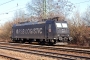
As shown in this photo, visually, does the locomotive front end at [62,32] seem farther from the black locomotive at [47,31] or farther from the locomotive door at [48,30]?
the locomotive door at [48,30]

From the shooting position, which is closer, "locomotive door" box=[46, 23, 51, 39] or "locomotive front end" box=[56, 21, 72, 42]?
"locomotive front end" box=[56, 21, 72, 42]

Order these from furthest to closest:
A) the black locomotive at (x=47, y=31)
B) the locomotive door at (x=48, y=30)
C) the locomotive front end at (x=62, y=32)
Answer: the locomotive door at (x=48, y=30) → the black locomotive at (x=47, y=31) → the locomotive front end at (x=62, y=32)

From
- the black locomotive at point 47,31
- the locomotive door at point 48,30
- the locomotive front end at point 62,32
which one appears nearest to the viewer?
the locomotive front end at point 62,32

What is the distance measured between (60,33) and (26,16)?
25192 millimetres

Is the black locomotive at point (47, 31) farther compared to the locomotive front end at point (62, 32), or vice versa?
the black locomotive at point (47, 31)

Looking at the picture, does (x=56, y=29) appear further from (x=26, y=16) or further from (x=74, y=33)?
(x=26, y=16)

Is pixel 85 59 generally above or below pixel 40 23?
below

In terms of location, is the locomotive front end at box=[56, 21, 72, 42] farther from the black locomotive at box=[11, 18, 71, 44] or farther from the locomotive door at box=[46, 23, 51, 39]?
the locomotive door at box=[46, 23, 51, 39]

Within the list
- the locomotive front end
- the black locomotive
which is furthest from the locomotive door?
the locomotive front end

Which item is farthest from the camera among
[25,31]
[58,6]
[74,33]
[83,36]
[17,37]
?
[58,6]

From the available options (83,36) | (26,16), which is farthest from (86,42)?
(26,16)

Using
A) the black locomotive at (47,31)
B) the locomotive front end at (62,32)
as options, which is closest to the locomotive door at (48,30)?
the black locomotive at (47,31)

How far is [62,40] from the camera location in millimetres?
23047

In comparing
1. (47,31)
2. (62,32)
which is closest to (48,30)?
(47,31)
